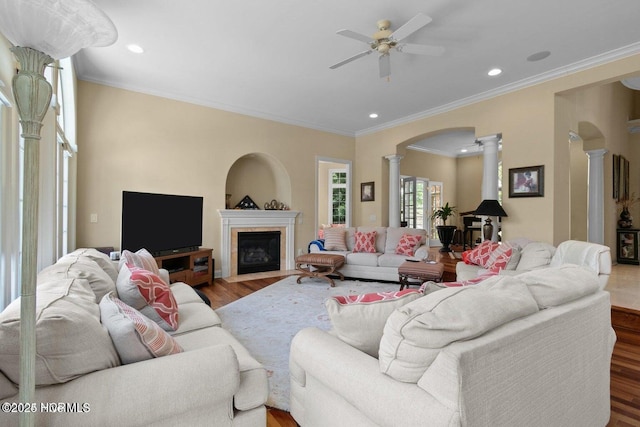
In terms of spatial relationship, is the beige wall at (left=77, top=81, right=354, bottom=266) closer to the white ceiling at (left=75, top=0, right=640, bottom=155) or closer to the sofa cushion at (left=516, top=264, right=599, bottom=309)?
the white ceiling at (left=75, top=0, right=640, bottom=155)

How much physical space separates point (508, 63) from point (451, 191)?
637 centimetres

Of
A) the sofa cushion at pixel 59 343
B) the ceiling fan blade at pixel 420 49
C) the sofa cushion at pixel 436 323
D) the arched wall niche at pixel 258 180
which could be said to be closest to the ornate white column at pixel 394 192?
the arched wall niche at pixel 258 180

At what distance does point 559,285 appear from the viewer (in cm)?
134

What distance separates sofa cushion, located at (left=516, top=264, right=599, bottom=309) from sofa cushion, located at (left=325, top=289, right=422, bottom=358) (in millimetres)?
497

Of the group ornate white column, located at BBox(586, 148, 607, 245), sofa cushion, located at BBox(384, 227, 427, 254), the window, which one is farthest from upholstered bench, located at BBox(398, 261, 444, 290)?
the window

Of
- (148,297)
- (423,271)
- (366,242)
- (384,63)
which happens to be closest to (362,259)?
(366,242)

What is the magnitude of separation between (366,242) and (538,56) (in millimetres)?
3574

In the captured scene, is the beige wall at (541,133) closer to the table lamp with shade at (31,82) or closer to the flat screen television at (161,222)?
the flat screen television at (161,222)

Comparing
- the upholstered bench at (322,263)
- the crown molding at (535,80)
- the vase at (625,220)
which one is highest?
the crown molding at (535,80)

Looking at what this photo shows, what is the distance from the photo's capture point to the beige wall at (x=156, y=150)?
164 inches

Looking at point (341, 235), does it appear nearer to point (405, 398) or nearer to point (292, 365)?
point (292, 365)

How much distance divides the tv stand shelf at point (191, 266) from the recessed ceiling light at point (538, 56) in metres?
5.14

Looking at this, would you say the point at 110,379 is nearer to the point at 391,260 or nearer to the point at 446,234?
the point at 391,260

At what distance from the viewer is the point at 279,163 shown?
19.8 ft
